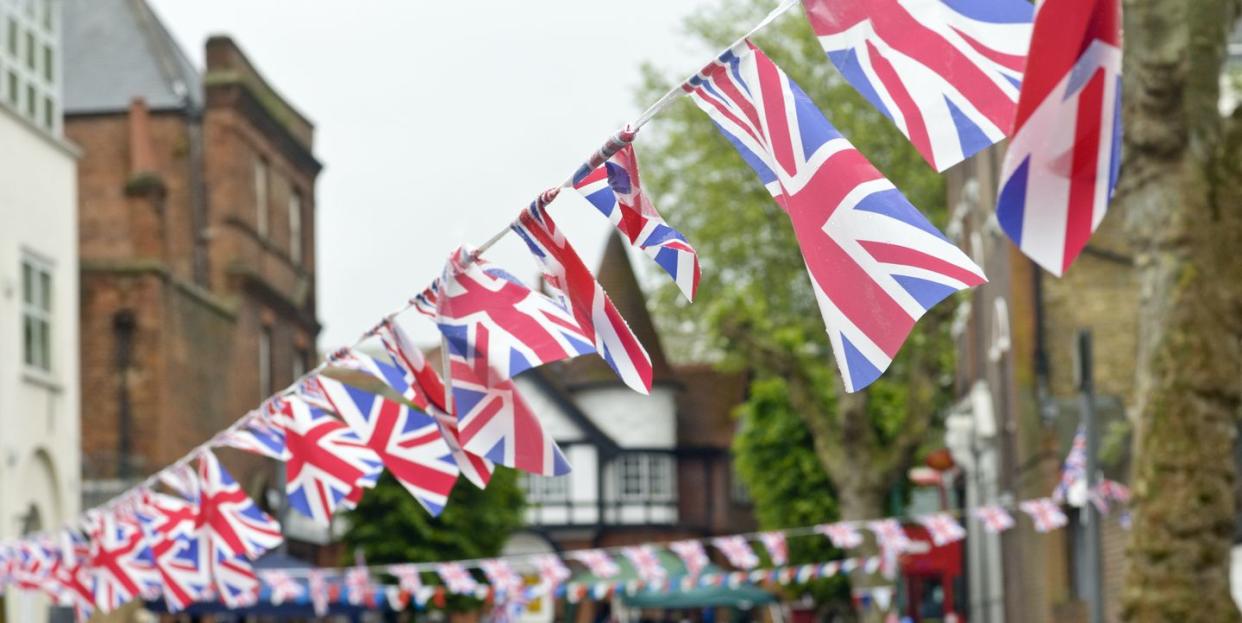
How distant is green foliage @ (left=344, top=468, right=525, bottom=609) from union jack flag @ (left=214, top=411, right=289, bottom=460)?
3362 centimetres

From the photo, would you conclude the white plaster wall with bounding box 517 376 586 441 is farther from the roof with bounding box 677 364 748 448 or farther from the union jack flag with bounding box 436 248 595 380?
the union jack flag with bounding box 436 248 595 380

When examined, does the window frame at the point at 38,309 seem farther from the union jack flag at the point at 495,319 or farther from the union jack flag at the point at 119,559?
the union jack flag at the point at 495,319

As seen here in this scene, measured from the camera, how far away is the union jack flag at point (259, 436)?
10.3 metres

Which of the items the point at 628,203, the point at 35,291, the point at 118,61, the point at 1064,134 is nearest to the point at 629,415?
the point at 118,61

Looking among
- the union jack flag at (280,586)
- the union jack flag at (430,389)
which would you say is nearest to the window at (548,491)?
the union jack flag at (280,586)

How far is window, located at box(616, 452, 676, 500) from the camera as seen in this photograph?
210 feet

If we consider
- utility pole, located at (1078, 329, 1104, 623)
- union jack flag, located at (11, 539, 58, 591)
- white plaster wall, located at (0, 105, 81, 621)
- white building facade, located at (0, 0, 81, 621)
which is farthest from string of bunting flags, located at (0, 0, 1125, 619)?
white building facade, located at (0, 0, 81, 621)

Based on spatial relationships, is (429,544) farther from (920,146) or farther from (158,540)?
(920,146)

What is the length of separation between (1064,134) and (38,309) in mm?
26075

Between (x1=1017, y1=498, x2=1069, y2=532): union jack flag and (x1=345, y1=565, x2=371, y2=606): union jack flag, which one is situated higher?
(x1=1017, y1=498, x2=1069, y2=532): union jack flag

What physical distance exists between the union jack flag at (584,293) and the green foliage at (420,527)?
38.3 meters

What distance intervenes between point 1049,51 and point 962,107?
600 mm

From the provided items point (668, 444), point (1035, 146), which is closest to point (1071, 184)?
point (1035, 146)

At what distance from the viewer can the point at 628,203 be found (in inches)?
222
